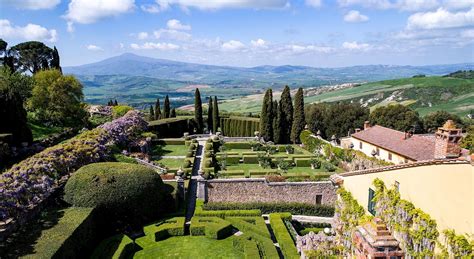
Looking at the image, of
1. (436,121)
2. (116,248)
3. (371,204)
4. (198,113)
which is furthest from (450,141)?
(436,121)

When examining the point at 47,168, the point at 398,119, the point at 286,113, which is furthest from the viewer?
the point at 398,119

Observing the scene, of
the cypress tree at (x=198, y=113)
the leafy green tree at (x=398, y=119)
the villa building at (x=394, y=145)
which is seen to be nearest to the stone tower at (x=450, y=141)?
the villa building at (x=394, y=145)

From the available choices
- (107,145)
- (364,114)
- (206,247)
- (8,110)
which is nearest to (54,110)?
(8,110)

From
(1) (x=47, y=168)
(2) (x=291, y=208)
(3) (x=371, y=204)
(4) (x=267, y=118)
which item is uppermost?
(3) (x=371, y=204)

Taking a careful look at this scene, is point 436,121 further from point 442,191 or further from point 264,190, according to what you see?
point 442,191

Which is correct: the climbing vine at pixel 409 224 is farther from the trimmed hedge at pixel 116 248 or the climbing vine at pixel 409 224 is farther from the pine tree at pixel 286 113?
the pine tree at pixel 286 113

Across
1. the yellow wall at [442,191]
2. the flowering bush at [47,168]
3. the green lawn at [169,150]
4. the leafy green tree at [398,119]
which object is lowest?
the green lawn at [169,150]
